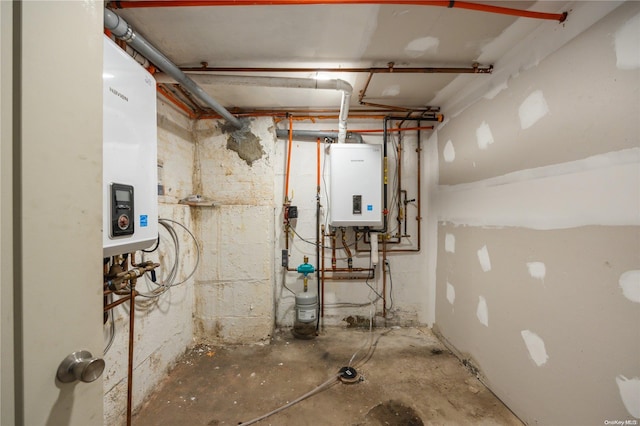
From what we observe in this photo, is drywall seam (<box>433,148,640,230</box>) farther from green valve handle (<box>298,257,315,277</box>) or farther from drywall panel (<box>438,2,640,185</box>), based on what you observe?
green valve handle (<box>298,257,315,277</box>)

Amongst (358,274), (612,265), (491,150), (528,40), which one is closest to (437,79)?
(528,40)

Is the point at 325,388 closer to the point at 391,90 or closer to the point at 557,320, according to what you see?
the point at 557,320

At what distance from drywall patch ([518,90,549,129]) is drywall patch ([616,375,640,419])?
52.9 inches

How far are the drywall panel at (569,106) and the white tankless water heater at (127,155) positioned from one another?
2151 mm

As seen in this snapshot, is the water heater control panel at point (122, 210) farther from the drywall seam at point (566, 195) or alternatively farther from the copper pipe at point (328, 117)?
the drywall seam at point (566, 195)

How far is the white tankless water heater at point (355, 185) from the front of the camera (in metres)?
2.43

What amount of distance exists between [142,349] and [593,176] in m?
2.83

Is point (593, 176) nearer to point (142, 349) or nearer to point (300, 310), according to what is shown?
point (300, 310)

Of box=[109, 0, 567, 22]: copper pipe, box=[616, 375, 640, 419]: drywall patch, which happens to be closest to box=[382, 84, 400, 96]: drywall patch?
box=[109, 0, 567, 22]: copper pipe

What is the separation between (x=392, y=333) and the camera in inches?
103

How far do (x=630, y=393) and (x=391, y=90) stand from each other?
230 centimetres


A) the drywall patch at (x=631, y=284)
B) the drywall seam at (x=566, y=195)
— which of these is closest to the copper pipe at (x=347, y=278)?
the drywall seam at (x=566, y=195)

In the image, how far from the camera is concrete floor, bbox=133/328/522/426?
5.12 feet

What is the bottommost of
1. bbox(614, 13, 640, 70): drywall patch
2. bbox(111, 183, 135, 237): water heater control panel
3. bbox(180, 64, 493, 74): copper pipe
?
bbox(111, 183, 135, 237): water heater control panel
